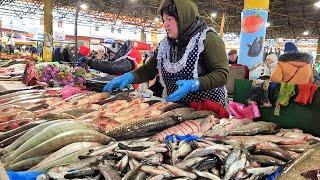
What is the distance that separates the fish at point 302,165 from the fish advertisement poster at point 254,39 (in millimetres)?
7485

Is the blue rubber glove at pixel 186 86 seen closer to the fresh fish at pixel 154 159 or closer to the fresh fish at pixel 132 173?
the fresh fish at pixel 154 159

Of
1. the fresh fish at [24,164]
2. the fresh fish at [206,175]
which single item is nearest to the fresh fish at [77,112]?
the fresh fish at [24,164]

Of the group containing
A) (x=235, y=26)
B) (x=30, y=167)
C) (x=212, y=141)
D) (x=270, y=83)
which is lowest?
(x=30, y=167)

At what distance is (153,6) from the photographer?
2803 cm

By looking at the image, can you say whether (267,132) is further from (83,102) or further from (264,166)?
(83,102)

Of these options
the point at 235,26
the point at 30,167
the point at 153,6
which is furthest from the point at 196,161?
the point at 235,26

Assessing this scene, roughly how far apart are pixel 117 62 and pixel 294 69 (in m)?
3.05

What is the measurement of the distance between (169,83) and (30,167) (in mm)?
1829

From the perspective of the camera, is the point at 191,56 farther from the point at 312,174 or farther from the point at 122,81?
the point at 312,174

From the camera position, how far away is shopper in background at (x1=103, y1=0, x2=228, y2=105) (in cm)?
308

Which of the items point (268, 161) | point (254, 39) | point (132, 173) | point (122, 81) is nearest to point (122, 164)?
point (132, 173)

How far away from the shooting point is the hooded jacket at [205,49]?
3.09m

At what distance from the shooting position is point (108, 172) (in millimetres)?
1706

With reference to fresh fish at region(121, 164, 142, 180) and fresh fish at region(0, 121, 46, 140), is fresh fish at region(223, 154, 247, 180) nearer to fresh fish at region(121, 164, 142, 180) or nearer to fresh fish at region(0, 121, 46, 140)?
fresh fish at region(121, 164, 142, 180)
